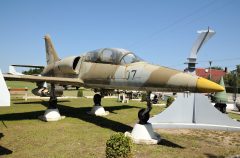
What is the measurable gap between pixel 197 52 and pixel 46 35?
1433 cm

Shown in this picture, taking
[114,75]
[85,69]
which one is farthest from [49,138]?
[85,69]

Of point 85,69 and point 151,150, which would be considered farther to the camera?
point 85,69

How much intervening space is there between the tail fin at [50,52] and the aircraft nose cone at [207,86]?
1502 cm

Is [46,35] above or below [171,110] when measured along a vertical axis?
above

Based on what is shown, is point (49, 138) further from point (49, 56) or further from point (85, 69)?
point (49, 56)

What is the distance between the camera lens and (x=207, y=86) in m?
8.33

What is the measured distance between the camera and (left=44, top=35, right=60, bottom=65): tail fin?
70.3 feet

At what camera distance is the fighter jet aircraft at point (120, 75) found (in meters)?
9.04

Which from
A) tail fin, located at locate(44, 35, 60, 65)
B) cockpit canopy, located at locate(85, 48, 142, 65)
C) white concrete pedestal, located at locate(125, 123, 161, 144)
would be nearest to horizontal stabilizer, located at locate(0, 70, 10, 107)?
white concrete pedestal, located at locate(125, 123, 161, 144)

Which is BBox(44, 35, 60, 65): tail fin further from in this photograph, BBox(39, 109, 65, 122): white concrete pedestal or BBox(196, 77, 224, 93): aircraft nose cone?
BBox(196, 77, 224, 93): aircraft nose cone

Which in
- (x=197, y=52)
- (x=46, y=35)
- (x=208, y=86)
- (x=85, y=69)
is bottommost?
(x=208, y=86)

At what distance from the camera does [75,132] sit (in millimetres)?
11875

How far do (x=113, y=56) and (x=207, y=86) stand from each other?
5.71 metres

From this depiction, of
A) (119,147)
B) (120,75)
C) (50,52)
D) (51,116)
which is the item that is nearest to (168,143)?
(120,75)
